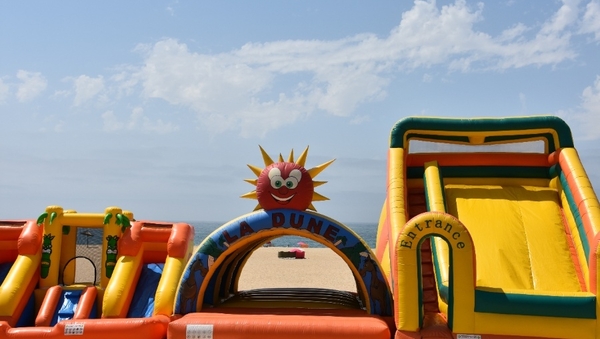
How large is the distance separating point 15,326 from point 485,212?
6145mm

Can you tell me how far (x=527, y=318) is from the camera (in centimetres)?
664

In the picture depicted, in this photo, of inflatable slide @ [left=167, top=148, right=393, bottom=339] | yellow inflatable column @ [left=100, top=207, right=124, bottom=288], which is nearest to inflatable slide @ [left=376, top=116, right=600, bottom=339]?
inflatable slide @ [left=167, top=148, right=393, bottom=339]

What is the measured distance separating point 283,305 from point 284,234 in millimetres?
1258

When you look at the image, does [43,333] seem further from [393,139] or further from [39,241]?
[393,139]

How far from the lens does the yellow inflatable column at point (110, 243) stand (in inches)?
337

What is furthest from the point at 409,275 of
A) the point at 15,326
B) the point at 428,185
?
the point at 15,326

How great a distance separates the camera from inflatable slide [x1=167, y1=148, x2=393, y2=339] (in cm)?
696

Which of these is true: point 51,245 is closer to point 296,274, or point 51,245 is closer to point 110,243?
point 110,243

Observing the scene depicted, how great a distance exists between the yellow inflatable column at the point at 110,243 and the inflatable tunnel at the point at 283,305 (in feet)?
4.56

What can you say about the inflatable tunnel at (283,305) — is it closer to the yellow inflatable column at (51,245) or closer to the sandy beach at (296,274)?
the yellow inflatable column at (51,245)

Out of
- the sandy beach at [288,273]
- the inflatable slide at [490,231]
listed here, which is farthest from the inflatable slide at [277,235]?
the sandy beach at [288,273]

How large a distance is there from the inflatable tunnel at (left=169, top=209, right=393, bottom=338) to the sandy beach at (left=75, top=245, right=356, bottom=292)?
1950 millimetres

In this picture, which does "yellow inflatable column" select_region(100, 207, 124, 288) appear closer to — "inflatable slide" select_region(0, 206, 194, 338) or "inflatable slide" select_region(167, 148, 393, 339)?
"inflatable slide" select_region(0, 206, 194, 338)

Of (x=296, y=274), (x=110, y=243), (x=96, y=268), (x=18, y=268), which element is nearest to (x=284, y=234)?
(x=110, y=243)
